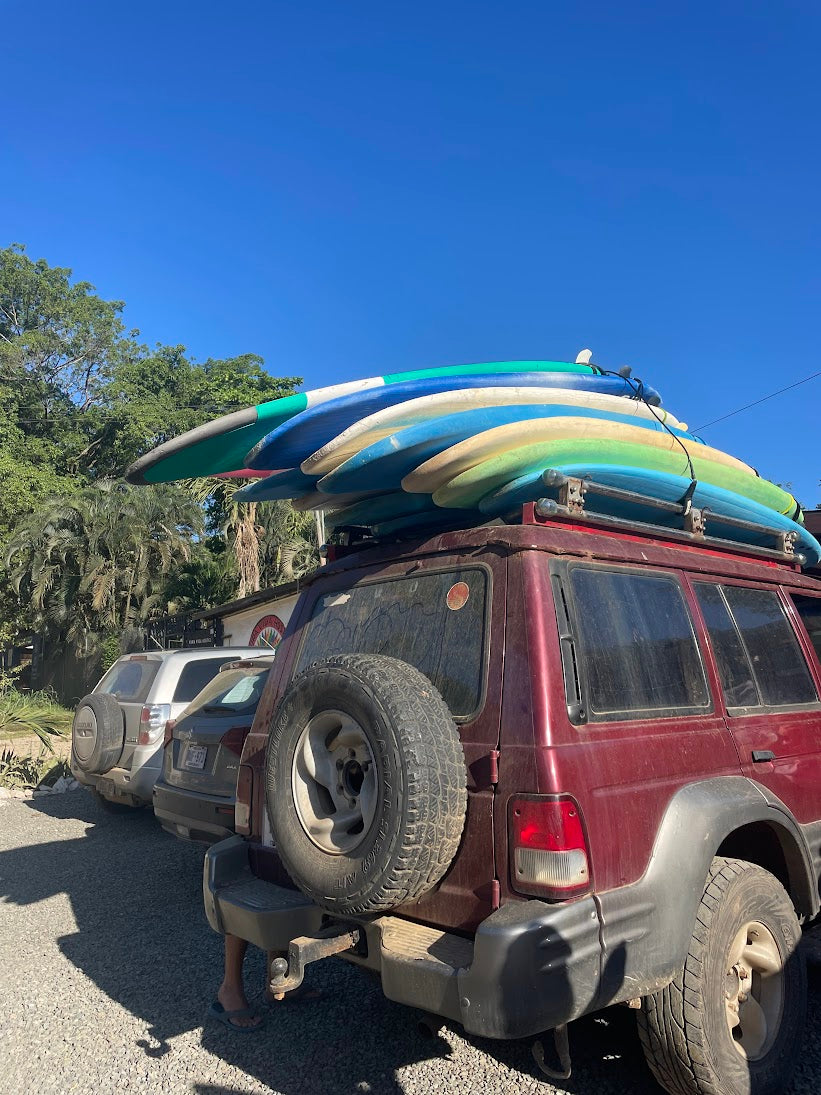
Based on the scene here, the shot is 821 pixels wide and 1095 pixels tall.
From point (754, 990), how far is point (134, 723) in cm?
588

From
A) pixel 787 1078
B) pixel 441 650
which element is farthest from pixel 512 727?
pixel 787 1078

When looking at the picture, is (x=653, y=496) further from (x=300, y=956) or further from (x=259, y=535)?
(x=259, y=535)

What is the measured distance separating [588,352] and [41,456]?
27.8 m

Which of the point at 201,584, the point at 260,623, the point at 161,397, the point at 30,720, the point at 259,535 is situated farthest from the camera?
the point at 161,397

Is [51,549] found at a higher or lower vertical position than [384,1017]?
higher

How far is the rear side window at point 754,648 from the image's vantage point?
337 centimetres

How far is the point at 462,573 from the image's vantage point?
2.93 m

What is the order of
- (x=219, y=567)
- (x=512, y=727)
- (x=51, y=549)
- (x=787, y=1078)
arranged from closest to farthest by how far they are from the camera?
1. (x=512, y=727)
2. (x=787, y=1078)
3. (x=51, y=549)
4. (x=219, y=567)

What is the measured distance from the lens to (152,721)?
286 inches

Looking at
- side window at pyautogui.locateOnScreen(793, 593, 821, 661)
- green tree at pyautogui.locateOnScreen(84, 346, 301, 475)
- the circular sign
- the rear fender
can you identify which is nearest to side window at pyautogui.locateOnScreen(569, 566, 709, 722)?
the rear fender

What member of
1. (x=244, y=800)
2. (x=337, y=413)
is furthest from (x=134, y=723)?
(x=337, y=413)

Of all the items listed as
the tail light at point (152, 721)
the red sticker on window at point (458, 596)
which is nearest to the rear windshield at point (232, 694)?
the tail light at point (152, 721)

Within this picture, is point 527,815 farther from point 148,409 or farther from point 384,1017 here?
point 148,409

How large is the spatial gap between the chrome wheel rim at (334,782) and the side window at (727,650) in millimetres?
1622
